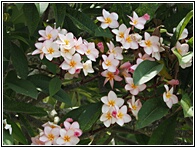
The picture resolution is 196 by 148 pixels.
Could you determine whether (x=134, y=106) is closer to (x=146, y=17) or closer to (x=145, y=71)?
(x=145, y=71)

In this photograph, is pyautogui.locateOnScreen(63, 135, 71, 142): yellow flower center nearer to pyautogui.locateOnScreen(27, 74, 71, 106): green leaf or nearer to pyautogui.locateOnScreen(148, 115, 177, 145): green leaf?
pyautogui.locateOnScreen(27, 74, 71, 106): green leaf

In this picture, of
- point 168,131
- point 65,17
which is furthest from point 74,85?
point 168,131

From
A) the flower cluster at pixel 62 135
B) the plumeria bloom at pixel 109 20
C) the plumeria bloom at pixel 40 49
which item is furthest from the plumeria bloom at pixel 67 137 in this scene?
the plumeria bloom at pixel 109 20

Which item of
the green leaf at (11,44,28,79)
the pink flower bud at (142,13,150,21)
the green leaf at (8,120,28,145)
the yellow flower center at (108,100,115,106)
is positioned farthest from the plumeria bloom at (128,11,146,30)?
the green leaf at (8,120,28,145)

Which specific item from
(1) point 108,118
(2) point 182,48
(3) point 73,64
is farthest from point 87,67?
(2) point 182,48

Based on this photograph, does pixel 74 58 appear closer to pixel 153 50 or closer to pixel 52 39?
pixel 52 39

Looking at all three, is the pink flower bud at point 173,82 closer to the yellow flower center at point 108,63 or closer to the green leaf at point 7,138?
the yellow flower center at point 108,63
